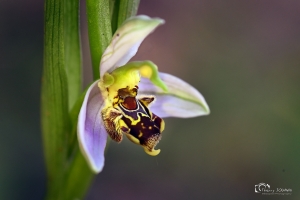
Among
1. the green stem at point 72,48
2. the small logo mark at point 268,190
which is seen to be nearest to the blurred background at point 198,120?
the small logo mark at point 268,190

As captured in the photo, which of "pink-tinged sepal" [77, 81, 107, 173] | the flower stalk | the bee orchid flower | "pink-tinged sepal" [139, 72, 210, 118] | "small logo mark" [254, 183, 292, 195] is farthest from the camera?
"small logo mark" [254, 183, 292, 195]

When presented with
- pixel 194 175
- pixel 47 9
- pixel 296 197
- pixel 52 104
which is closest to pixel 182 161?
pixel 194 175

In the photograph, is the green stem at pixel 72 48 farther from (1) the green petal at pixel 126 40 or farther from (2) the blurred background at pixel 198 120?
(2) the blurred background at pixel 198 120

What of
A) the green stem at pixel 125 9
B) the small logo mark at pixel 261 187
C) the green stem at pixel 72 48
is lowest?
the small logo mark at pixel 261 187

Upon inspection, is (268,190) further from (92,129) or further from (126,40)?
(126,40)

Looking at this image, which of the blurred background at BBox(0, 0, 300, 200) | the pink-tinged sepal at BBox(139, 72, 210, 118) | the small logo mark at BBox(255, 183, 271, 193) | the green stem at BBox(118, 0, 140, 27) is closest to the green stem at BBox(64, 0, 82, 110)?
the green stem at BBox(118, 0, 140, 27)

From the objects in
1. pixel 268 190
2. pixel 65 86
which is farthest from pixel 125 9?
pixel 268 190

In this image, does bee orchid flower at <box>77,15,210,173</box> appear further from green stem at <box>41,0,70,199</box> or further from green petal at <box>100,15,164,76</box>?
green stem at <box>41,0,70,199</box>

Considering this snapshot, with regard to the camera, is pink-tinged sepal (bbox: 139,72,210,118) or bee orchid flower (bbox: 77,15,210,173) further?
pink-tinged sepal (bbox: 139,72,210,118)
